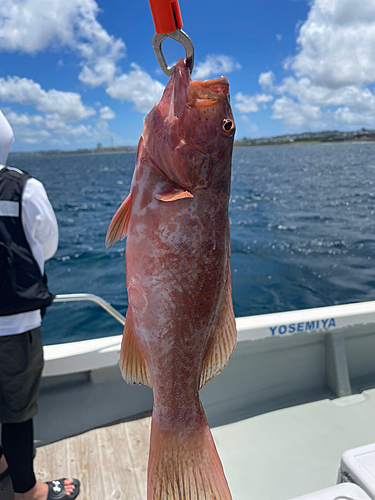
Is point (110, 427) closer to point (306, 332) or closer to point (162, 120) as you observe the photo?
point (306, 332)

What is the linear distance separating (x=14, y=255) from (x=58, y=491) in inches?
70.0

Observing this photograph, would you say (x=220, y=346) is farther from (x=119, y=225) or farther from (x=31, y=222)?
(x=31, y=222)

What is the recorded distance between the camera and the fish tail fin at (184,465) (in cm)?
113

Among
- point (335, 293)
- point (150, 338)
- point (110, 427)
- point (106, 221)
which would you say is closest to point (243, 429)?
point (110, 427)

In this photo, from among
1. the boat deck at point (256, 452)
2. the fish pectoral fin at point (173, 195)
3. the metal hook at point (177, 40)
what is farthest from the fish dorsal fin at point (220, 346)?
the boat deck at point (256, 452)

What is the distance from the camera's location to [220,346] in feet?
4.15

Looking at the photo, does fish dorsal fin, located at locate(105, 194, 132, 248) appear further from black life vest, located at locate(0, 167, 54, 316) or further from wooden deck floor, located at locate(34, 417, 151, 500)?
wooden deck floor, located at locate(34, 417, 151, 500)

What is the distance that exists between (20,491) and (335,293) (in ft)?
26.1

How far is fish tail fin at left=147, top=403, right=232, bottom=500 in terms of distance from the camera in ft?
3.72

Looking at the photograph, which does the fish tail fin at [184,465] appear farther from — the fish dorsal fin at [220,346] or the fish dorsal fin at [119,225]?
the fish dorsal fin at [119,225]

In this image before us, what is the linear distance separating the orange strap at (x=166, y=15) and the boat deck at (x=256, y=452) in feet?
9.71

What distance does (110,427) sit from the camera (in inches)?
133

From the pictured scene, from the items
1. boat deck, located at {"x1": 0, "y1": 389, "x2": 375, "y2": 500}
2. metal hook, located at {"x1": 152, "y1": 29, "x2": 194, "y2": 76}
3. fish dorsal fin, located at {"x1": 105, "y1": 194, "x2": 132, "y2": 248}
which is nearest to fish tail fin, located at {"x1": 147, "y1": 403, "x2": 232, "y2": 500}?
fish dorsal fin, located at {"x1": 105, "y1": 194, "x2": 132, "y2": 248}

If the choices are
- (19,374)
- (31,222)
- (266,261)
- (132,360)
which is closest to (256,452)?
(19,374)
